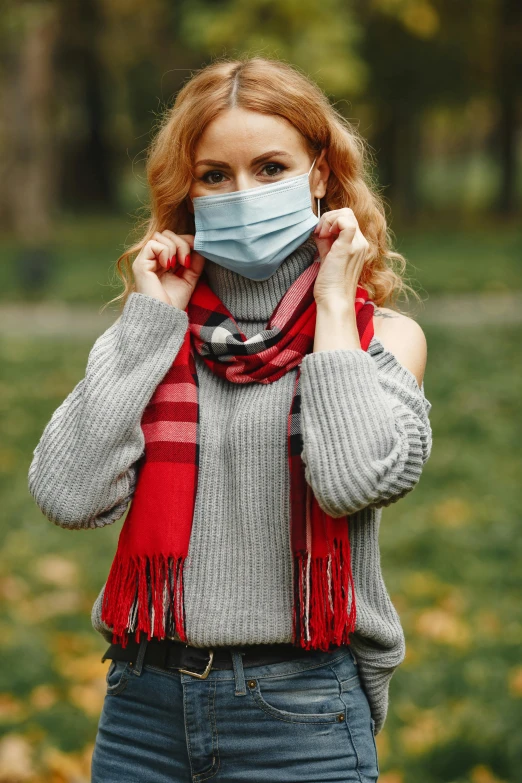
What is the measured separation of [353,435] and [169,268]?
64 centimetres

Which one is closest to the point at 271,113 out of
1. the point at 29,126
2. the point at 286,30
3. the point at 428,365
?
the point at 428,365

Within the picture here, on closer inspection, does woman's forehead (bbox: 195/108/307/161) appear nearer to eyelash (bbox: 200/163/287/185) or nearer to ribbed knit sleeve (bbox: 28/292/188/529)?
eyelash (bbox: 200/163/287/185)

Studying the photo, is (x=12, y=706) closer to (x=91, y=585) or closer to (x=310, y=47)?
(x=91, y=585)

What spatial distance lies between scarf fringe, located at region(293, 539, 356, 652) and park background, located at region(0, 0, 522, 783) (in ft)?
3.22

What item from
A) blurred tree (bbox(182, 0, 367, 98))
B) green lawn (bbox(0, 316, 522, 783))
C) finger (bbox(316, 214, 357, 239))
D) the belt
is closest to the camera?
the belt

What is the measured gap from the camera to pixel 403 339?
7.27 feet

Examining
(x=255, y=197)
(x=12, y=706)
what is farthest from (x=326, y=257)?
(x=12, y=706)

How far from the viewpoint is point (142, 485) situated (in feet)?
6.97

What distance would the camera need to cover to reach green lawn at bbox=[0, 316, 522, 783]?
339 centimetres

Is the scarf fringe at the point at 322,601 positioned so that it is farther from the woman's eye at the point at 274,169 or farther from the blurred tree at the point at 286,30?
the blurred tree at the point at 286,30

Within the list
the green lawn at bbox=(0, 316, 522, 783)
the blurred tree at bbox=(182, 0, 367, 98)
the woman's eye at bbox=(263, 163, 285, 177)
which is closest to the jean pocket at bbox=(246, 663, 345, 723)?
the woman's eye at bbox=(263, 163, 285, 177)

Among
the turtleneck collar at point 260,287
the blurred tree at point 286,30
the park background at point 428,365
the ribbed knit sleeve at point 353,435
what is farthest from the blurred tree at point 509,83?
the ribbed knit sleeve at point 353,435

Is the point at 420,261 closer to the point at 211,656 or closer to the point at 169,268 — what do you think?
the point at 169,268

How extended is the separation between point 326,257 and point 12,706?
2321mm
